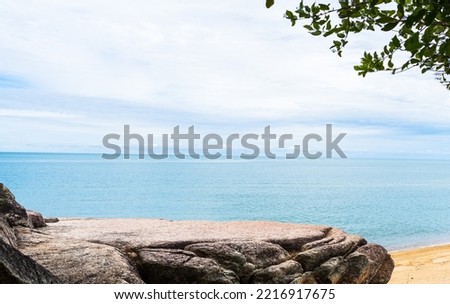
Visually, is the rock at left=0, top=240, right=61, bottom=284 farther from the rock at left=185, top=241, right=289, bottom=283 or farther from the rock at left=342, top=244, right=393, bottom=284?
the rock at left=342, top=244, right=393, bottom=284

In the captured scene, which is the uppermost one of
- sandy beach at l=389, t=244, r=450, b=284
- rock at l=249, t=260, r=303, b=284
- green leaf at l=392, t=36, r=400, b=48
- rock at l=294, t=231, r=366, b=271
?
green leaf at l=392, t=36, r=400, b=48

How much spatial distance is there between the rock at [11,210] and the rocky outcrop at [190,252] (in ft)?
0.07

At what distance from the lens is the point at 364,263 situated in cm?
1164

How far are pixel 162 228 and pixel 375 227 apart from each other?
38.2m

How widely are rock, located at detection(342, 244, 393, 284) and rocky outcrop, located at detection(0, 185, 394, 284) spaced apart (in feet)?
0.07

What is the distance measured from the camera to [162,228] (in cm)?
1227

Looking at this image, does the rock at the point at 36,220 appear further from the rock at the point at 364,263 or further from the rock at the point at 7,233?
the rock at the point at 364,263

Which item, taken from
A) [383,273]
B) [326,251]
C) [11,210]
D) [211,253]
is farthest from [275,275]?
[11,210]

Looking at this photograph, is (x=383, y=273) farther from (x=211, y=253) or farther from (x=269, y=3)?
(x=269, y=3)

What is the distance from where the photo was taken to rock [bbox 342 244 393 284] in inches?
450

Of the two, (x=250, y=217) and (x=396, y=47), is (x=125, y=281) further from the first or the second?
(x=250, y=217)

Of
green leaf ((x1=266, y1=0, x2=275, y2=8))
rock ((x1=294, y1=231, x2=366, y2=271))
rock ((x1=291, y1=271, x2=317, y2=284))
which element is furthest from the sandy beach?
green leaf ((x1=266, y1=0, x2=275, y2=8))

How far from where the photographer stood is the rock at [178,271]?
33.0 feet

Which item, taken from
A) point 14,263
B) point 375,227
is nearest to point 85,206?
point 375,227
